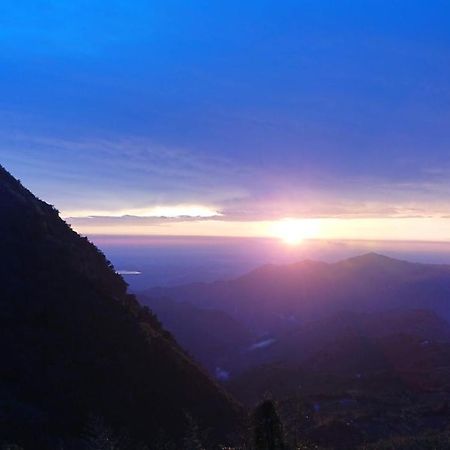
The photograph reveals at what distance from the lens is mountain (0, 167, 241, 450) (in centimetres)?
3064

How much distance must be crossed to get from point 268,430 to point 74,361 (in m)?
24.3

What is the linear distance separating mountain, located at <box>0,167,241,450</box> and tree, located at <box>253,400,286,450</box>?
15675 mm

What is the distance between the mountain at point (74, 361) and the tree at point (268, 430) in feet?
51.4

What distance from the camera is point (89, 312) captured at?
42281mm

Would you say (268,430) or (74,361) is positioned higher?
(268,430)

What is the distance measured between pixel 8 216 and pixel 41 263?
890 centimetres

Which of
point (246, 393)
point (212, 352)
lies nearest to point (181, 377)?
point (246, 393)

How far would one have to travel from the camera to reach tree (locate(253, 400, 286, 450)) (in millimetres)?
15164

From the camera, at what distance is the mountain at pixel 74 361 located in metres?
30.6

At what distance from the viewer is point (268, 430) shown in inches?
599

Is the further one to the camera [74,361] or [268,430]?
[74,361]

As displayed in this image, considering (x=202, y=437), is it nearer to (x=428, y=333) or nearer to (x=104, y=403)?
(x=104, y=403)

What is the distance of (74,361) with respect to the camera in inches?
1417

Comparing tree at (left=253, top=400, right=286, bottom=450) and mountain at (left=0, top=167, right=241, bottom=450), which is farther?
mountain at (left=0, top=167, right=241, bottom=450)
